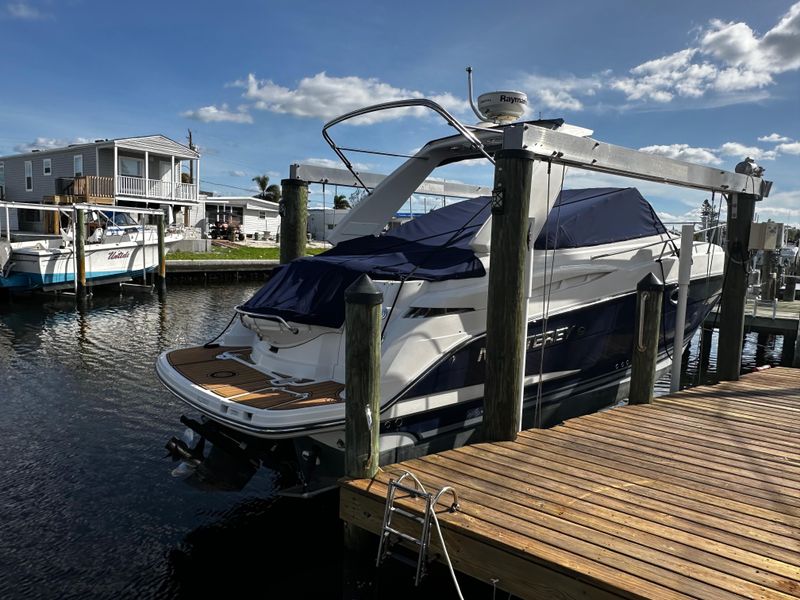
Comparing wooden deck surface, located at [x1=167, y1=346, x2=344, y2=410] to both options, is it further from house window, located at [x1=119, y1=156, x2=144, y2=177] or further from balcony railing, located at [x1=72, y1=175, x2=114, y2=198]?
house window, located at [x1=119, y1=156, x2=144, y2=177]

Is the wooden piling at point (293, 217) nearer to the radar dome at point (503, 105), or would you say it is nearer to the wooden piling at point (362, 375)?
the radar dome at point (503, 105)

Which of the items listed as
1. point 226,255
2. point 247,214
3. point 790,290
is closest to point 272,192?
point 247,214

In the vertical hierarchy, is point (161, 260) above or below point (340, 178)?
below

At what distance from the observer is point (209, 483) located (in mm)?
5480

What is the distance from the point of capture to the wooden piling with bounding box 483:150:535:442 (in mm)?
4930

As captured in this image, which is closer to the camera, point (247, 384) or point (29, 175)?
point (247, 384)

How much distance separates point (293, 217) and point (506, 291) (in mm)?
4465

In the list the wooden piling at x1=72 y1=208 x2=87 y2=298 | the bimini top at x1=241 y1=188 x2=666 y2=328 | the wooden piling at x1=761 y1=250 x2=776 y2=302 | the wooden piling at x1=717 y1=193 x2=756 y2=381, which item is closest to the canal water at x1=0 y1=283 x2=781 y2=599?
the bimini top at x1=241 y1=188 x2=666 y2=328

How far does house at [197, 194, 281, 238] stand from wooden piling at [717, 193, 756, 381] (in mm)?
37906

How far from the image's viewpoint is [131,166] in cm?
3428

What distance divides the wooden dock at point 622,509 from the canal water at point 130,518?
1.12 metres

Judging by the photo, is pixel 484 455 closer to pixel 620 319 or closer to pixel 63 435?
pixel 620 319

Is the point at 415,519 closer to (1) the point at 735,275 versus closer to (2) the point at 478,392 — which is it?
(2) the point at 478,392

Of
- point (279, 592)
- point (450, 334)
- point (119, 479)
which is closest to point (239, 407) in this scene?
point (279, 592)
